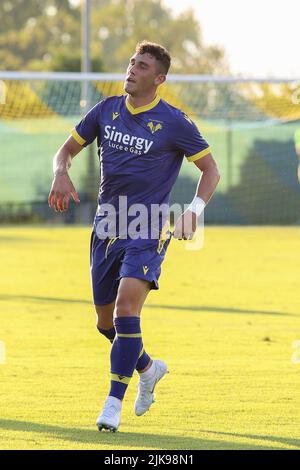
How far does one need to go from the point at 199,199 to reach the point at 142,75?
889mm

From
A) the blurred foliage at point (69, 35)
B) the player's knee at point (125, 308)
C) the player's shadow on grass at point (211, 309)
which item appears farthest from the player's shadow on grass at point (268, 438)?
the blurred foliage at point (69, 35)

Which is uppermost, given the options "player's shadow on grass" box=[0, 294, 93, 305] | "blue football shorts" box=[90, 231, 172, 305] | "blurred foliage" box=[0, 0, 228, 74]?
"blurred foliage" box=[0, 0, 228, 74]

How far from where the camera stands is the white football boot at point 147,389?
27.0 feet

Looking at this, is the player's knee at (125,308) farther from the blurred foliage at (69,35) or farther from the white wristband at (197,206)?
the blurred foliage at (69,35)

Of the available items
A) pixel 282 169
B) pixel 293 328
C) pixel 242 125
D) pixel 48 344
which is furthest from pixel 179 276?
pixel 242 125

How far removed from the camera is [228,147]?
34688 mm

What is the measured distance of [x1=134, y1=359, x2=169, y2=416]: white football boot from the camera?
8.24 metres

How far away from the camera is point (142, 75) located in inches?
326

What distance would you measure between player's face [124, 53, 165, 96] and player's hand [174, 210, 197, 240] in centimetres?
90

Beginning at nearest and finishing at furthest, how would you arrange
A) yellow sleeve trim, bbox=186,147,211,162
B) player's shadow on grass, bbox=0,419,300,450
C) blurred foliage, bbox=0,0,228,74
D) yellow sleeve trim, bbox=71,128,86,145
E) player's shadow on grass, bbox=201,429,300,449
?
1. player's shadow on grass, bbox=0,419,300,450
2. player's shadow on grass, bbox=201,429,300,449
3. yellow sleeve trim, bbox=186,147,211,162
4. yellow sleeve trim, bbox=71,128,86,145
5. blurred foliage, bbox=0,0,228,74

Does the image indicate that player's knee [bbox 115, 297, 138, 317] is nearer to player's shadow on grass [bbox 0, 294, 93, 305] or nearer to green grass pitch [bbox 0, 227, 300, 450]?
Answer: green grass pitch [bbox 0, 227, 300, 450]

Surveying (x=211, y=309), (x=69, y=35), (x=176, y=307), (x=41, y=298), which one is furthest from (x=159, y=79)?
(x=69, y=35)

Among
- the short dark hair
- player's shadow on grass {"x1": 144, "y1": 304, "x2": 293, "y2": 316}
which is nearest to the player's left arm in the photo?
the short dark hair

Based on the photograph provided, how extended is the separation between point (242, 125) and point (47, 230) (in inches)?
285
